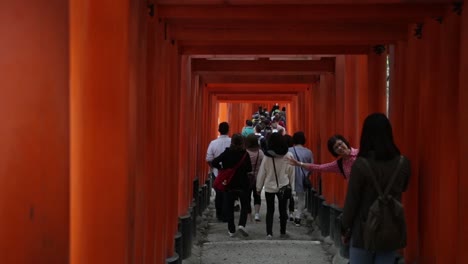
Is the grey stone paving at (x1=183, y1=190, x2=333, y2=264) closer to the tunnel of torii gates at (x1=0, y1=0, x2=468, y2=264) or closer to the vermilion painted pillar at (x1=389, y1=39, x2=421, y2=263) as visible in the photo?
the tunnel of torii gates at (x1=0, y1=0, x2=468, y2=264)

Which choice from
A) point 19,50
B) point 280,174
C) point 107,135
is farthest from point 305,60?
point 19,50

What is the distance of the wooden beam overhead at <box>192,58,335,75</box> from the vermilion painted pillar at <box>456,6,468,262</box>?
6545mm

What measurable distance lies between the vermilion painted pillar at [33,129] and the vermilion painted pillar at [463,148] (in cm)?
290

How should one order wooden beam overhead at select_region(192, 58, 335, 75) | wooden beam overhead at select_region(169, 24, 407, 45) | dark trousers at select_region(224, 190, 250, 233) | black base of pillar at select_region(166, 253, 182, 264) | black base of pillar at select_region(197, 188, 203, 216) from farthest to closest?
black base of pillar at select_region(197, 188, 203, 216)
wooden beam overhead at select_region(192, 58, 335, 75)
dark trousers at select_region(224, 190, 250, 233)
black base of pillar at select_region(166, 253, 182, 264)
wooden beam overhead at select_region(169, 24, 407, 45)

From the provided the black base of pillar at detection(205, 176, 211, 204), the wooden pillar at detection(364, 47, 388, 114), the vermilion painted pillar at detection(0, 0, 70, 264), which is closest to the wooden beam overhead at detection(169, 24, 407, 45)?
the wooden pillar at detection(364, 47, 388, 114)

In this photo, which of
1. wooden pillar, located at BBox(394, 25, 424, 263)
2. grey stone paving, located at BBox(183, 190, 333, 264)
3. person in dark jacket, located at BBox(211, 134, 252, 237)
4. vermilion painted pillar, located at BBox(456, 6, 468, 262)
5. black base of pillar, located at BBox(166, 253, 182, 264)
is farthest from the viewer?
person in dark jacket, located at BBox(211, 134, 252, 237)

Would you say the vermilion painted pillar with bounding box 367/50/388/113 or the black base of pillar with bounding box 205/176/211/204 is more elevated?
the vermilion painted pillar with bounding box 367/50/388/113

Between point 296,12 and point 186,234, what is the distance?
4390 mm

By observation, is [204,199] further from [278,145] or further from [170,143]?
[170,143]

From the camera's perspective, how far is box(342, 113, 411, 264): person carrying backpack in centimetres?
488

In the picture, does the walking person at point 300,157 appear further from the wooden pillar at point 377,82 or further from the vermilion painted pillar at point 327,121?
the wooden pillar at point 377,82

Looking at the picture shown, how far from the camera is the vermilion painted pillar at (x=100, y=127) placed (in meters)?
4.22

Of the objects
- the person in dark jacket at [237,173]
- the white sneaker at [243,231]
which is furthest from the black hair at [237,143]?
the white sneaker at [243,231]

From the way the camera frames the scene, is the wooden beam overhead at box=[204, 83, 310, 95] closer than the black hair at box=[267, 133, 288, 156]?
No
